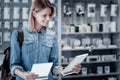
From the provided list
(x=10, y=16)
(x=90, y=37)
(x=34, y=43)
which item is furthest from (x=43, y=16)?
(x=90, y=37)

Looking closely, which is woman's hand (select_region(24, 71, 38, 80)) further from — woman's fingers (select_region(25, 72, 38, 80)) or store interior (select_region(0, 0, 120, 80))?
store interior (select_region(0, 0, 120, 80))

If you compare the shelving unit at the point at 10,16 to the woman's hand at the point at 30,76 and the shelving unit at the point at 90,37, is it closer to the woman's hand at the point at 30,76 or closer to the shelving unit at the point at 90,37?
the shelving unit at the point at 90,37

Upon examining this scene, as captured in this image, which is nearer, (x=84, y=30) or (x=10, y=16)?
(x=10, y=16)

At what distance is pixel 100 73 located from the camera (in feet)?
17.6

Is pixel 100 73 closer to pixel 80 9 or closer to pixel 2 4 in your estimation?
pixel 80 9

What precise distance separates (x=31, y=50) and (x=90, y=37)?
3.81 m

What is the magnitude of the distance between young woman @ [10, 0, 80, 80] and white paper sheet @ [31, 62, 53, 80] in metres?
0.08

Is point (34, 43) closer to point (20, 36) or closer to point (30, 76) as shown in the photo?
point (20, 36)

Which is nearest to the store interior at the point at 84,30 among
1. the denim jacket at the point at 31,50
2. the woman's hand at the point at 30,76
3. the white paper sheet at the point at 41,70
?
the denim jacket at the point at 31,50

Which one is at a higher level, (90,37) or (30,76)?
(30,76)

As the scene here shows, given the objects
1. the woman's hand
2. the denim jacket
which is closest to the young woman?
the denim jacket

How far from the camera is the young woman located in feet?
5.53

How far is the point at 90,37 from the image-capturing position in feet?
17.8

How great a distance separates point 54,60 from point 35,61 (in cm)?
17
